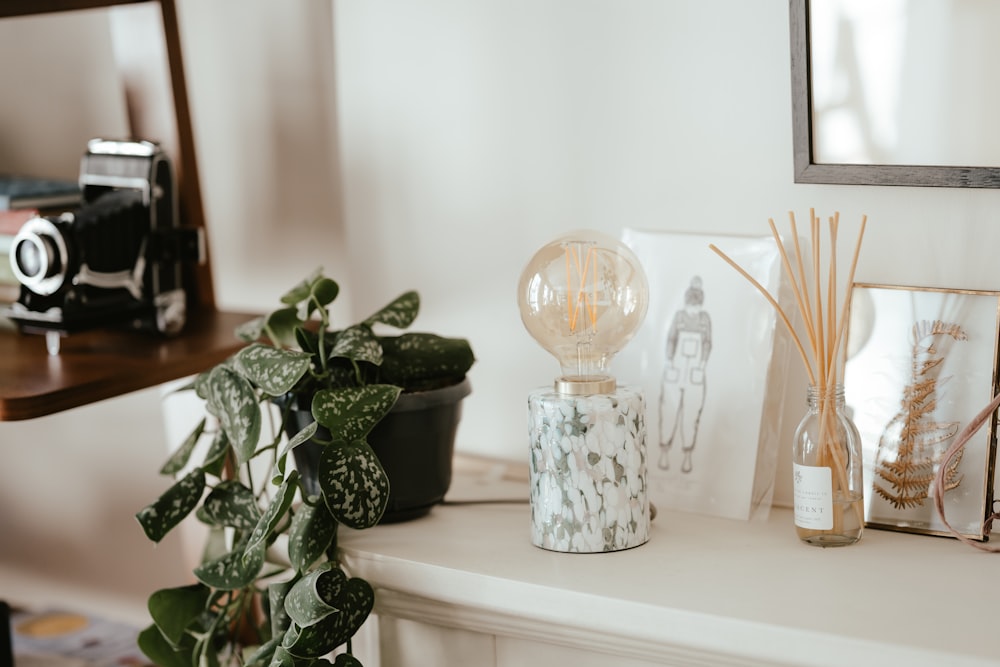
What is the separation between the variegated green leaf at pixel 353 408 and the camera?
0.99m

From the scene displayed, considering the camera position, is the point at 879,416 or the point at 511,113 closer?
the point at 879,416

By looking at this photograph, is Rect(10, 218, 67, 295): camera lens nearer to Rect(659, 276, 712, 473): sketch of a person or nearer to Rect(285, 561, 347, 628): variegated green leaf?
Rect(285, 561, 347, 628): variegated green leaf

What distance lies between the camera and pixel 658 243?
3.80 feet

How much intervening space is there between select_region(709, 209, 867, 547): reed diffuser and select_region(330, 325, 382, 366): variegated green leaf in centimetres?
34

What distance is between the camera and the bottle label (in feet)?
3.26

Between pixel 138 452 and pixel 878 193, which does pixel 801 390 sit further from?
pixel 138 452

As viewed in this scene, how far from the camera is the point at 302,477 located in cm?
114

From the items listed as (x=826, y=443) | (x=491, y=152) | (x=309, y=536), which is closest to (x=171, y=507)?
(x=309, y=536)

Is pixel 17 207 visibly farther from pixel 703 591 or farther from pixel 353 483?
pixel 703 591

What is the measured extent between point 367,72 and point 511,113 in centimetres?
20

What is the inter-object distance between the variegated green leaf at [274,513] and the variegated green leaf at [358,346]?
121mm

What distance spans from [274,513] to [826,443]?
0.51 metres

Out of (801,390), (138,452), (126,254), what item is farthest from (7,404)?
(801,390)

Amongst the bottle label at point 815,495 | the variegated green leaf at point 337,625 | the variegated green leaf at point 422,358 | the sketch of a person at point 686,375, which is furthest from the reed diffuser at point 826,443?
the variegated green leaf at point 337,625
